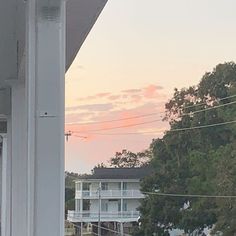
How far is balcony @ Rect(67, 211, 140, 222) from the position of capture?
105 feet

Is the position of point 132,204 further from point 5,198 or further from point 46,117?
point 46,117

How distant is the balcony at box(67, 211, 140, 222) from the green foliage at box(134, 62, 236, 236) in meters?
4.88

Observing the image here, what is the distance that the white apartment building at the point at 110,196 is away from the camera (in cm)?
3203

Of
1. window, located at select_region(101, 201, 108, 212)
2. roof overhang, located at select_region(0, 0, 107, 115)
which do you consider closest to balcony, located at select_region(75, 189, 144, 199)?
window, located at select_region(101, 201, 108, 212)

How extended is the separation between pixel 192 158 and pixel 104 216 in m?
9.44

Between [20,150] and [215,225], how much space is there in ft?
60.1

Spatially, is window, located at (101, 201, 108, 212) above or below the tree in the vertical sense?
below

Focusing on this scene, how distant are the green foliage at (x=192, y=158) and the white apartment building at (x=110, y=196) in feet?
16.3

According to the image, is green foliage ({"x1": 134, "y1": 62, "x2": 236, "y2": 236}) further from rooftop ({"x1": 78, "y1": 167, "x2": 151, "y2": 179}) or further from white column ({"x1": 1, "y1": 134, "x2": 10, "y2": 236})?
white column ({"x1": 1, "y1": 134, "x2": 10, "y2": 236})

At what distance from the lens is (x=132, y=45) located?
3089 centimetres

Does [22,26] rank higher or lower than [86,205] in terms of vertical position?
higher

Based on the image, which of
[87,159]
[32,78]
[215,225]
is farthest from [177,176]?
[32,78]

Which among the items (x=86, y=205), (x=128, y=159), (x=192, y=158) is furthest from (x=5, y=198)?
(x=86, y=205)

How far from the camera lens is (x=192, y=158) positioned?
79.9ft
